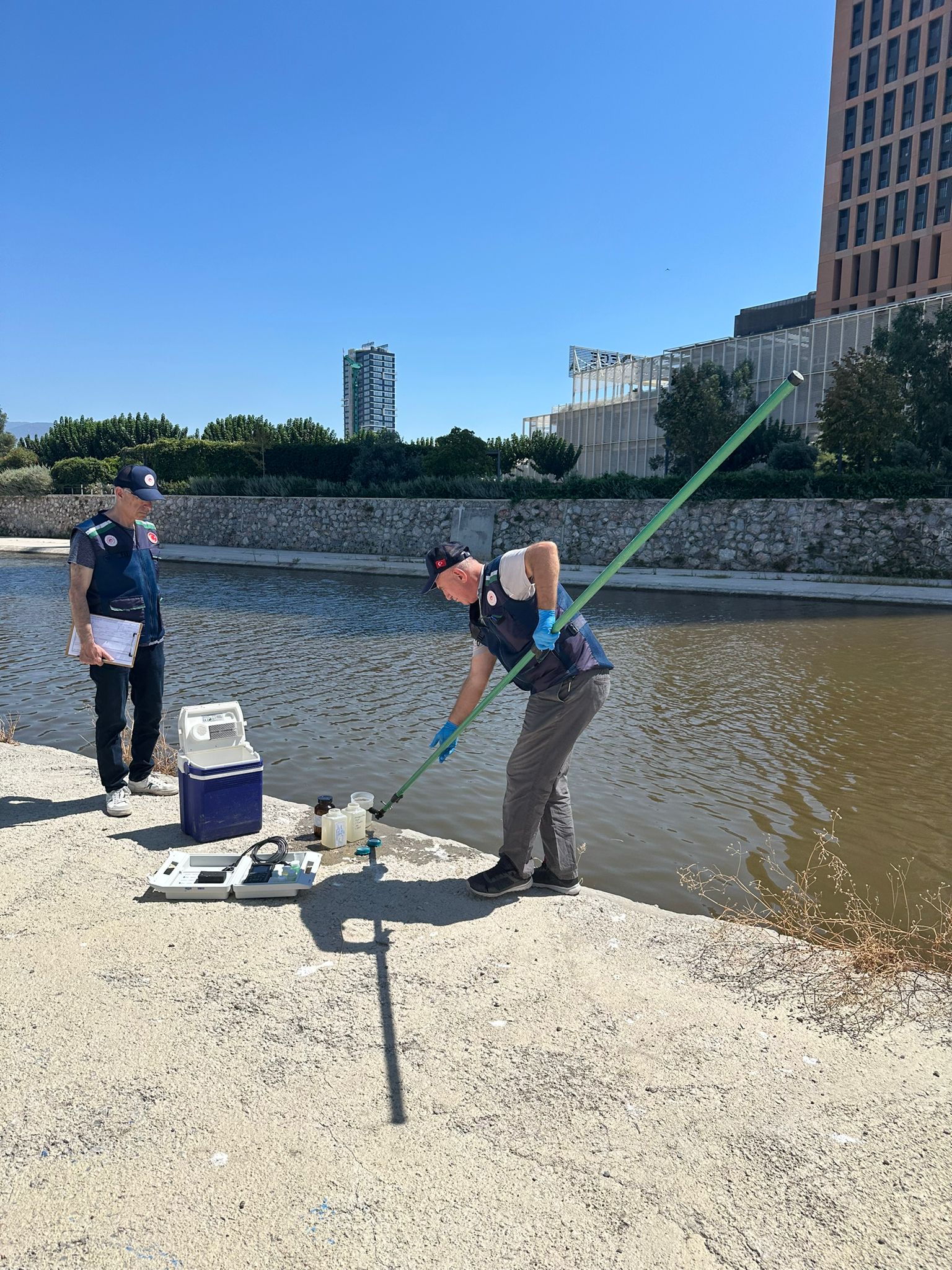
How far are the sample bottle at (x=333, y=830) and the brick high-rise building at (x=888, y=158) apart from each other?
2338 inches

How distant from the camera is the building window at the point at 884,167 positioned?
56250 millimetres

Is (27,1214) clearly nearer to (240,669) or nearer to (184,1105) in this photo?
(184,1105)

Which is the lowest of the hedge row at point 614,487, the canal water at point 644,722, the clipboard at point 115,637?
the canal water at point 644,722

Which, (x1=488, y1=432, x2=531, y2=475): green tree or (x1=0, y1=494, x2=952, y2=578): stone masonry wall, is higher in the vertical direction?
(x1=488, y1=432, x2=531, y2=475): green tree

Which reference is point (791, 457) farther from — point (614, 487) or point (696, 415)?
point (614, 487)

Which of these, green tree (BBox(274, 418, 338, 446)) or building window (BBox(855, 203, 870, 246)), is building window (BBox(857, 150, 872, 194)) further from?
green tree (BBox(274, 418, 338, 446))

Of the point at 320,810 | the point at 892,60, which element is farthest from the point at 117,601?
the point at 892,60

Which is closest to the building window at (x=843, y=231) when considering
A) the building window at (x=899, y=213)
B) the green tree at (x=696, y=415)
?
the building window at (x=899, y=213)

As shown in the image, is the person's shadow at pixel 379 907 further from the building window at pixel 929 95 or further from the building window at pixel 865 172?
the building window at pixel 865 172

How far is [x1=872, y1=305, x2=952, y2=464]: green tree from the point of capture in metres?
24.6

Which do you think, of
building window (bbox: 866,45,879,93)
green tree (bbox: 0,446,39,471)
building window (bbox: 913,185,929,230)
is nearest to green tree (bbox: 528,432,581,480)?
green tree (bbox: 0,446,39,471)

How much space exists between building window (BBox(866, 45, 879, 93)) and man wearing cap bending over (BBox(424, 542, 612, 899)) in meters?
69.2

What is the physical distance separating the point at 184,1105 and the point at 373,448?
110 ft

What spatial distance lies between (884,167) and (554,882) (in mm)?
66919
